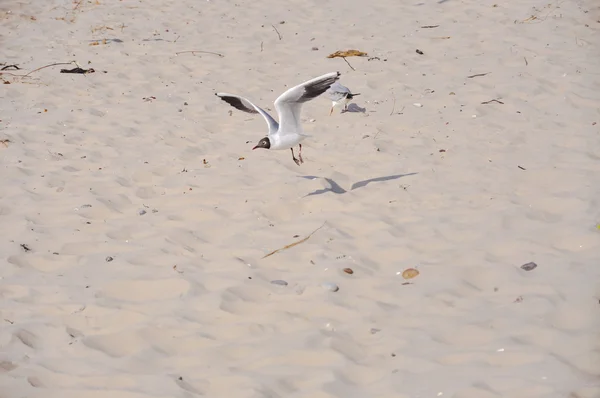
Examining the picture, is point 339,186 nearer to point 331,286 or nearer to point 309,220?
point 309,220

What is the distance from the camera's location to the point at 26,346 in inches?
117

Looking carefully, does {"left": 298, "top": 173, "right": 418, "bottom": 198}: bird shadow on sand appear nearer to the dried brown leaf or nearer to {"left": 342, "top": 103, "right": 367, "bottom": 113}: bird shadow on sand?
Result: {"left": 342, "top": 103, "right": 367, "bottom": 113}: bird shadow on sand

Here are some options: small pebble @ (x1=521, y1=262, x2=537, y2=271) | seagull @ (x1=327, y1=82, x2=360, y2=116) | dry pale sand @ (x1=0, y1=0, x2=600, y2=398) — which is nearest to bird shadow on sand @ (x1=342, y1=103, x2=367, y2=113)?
dry pale sand @ (x1=0, y1=0, x2=600, y2=398)

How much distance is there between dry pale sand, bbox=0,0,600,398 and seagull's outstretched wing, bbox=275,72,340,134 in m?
0.43

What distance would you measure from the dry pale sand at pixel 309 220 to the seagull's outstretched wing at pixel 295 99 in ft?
1.41

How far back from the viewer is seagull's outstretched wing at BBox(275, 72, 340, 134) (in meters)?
4.46

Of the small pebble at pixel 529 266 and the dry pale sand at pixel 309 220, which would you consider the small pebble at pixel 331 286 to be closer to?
the dry pale sand at pixel 309 220

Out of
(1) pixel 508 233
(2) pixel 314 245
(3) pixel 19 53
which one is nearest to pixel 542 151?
(1) pixel 508 233

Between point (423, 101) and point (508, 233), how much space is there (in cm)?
269

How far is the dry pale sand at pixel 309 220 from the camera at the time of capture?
2.76m

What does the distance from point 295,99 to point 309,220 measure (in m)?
1.05

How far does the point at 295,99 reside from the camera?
474cm

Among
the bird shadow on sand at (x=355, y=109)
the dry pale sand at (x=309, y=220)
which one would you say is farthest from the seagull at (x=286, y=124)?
the bird shadow on sand at (x=355, y=109)

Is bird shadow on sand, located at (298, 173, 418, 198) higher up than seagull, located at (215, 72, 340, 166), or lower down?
lower down
